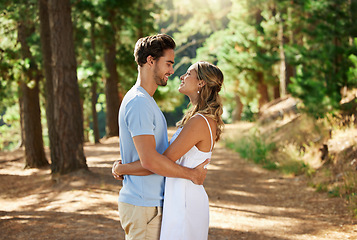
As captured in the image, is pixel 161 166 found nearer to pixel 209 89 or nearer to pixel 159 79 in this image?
pixel 159 79

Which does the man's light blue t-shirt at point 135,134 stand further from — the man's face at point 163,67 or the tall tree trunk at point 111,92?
the tall tree trunk at point 111,92

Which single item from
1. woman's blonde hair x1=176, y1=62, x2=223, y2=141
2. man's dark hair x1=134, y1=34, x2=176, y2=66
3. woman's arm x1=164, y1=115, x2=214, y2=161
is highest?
man's dark hair x1=134, y1=34, x2=176, y2=66

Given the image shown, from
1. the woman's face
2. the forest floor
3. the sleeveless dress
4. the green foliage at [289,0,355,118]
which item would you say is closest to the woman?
the sleeveless dress

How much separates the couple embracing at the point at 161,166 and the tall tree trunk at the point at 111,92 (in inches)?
739

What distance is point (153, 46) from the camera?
2756 mm

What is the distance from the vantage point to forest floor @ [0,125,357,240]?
6332mm

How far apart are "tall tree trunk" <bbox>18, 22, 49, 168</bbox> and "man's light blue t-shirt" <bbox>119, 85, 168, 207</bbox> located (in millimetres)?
11548

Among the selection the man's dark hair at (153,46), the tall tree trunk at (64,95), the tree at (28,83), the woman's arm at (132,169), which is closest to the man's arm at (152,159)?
the woman's arm at (132,169)

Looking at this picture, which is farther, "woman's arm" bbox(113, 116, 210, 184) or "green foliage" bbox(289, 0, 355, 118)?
"green foliage" bbox(289, 0, 355, 118)

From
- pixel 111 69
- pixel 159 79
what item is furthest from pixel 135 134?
pixel 111 69

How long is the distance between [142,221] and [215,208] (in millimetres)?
5881

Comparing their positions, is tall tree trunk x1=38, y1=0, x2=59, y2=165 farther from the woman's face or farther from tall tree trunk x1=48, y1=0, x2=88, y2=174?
the woman's face

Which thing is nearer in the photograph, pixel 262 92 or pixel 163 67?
pixel 163 67

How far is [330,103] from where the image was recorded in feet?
38.5
